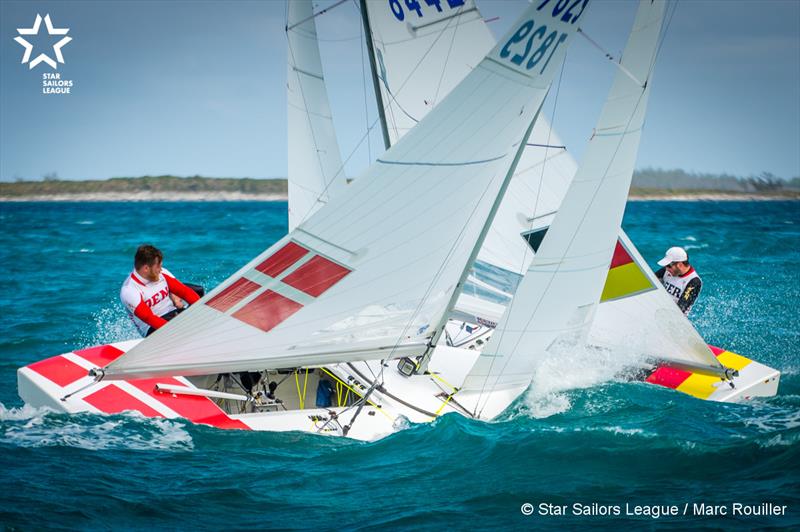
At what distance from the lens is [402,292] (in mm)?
5230

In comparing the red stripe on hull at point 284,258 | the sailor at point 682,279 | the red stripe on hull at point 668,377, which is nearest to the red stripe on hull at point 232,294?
the red stripe on hull at point 284,258

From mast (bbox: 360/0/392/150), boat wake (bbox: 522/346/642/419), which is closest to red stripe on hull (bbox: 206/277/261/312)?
boat wake (bbox: 522/346/642/419)

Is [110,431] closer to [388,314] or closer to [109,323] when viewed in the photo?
[388,314]

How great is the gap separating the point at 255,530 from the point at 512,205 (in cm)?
434

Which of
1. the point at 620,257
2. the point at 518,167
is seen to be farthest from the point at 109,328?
the point at 620,257

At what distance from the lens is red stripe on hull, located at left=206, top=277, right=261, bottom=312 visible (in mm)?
4754

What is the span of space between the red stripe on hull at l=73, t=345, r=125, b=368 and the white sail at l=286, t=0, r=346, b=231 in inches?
121

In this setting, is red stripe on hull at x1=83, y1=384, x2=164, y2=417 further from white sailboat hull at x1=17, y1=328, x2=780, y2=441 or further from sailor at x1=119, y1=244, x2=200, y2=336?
sailor at x1=119, y1=244, x2=200, y2=336

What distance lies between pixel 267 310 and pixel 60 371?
1.89 metres

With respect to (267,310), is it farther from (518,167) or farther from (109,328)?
(109,328)

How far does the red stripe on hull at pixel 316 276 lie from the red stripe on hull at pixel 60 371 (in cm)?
192

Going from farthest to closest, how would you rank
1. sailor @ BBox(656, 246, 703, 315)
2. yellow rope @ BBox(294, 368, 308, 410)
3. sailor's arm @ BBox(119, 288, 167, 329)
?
sailor @ BBox(656, 246, 703, 315), yellow rope @ BBox(294, 368, 308, 410), sailor's arm @ BBox(119, 288, 167, 329)

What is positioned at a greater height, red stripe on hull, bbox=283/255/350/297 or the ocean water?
red stripe on hull, bbox=283/255/350/297

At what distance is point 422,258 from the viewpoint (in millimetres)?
5156
